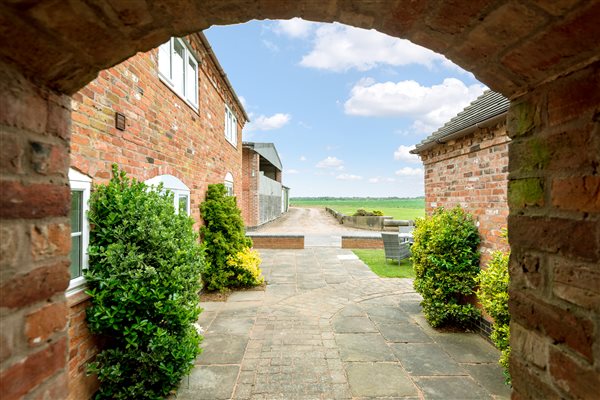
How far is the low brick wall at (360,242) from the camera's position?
539 inches

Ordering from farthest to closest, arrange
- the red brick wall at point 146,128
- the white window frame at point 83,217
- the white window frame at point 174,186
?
the white window frame at point 174,186
the red brick wall at point 146,128
the white window frame at point 83,217

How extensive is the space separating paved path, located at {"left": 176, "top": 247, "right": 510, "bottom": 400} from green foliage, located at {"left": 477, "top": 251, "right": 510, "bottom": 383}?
468 mm

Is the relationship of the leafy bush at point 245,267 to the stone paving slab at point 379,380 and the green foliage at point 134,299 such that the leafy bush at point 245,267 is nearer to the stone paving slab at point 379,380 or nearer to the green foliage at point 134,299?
the green foliage at point 134,299

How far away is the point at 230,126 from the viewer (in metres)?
10.3

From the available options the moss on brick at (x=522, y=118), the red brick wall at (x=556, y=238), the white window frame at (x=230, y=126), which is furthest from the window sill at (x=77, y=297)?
the white window frame at (x=230, y=126)

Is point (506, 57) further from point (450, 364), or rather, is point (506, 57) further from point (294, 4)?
point (450, 364)

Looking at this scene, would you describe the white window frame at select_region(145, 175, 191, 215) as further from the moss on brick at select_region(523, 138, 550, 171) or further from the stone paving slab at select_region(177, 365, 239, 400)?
the moss on brick at select_region(523, 138, 550, 171)

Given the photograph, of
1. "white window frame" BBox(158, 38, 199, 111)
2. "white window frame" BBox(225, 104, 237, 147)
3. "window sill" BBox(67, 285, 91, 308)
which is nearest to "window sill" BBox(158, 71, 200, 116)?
"white window frame" BBox(158, 38, 199, 111)

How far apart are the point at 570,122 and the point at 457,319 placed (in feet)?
15.0

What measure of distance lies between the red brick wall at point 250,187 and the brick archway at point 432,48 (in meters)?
16.9

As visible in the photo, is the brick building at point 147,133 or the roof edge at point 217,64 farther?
the roof edge at point 217,64

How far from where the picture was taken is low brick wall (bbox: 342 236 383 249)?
13.7 m

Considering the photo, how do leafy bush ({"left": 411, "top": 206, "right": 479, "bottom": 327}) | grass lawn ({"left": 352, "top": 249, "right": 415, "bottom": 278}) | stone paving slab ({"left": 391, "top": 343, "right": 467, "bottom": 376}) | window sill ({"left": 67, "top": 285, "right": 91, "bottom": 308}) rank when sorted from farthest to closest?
grass lawn ({"left": 352, "top": 249, "right": 415, "bottom": 278}) → leafy bush ({"left": 411, "top": 206, "right": 479, "bottom": 327}) → stone paving slab ({"left": 391, "top": 343, "right": 467, "bottom": 376}) → window sill ({"left": 67, "top": 285, "right": 91, "bottom": 308})

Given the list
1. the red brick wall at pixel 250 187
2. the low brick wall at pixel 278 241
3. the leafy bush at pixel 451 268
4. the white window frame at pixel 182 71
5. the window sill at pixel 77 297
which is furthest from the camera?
the red brick wall at pixel 250 187
